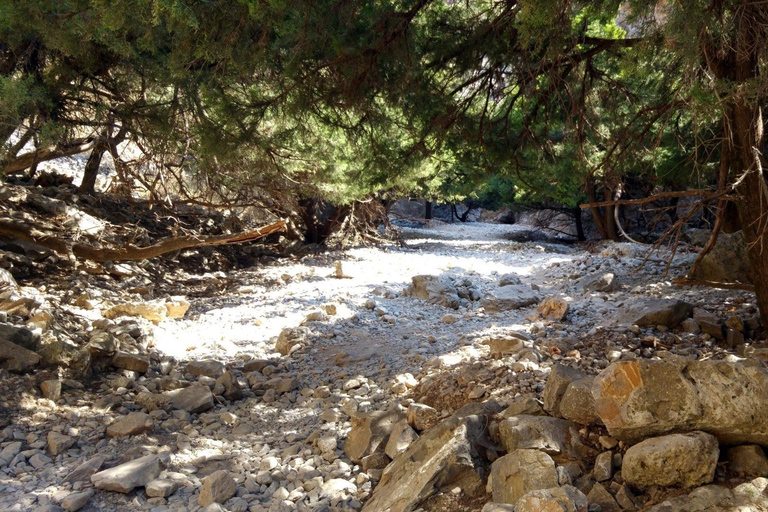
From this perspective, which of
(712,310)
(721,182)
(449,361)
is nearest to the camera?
(721,182)

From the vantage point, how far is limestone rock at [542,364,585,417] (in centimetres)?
334

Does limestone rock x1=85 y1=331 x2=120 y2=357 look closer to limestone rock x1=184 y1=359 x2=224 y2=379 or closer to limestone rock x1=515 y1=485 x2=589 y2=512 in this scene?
limestone rock x1=184 y1=359 x2=224 y2=379

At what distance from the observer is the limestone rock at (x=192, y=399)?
175 inches

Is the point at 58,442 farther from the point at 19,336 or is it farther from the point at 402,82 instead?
the point at 402,82

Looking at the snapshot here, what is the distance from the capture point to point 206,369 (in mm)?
5078

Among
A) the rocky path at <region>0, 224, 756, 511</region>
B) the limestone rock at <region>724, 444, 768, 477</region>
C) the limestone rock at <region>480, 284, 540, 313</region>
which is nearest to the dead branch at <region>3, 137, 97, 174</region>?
the rocky path at <region>0, 224, 756, 511</region>

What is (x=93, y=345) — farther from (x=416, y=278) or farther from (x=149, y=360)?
(x=416, y=278)

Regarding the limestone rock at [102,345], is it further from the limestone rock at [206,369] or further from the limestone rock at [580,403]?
the limestone rock at [580,403]

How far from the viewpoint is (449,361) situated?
4859 millimetres

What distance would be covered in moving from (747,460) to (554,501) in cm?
96

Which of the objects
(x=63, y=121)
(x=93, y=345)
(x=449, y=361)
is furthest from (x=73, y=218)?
(x=449, y=361)

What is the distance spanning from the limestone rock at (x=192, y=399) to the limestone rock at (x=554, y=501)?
2916 mm

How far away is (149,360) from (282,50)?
2988 millimetres

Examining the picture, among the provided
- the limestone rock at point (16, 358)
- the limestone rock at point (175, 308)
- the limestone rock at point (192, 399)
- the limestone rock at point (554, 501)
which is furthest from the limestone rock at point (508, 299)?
the limestone rock at point (16, 358)
